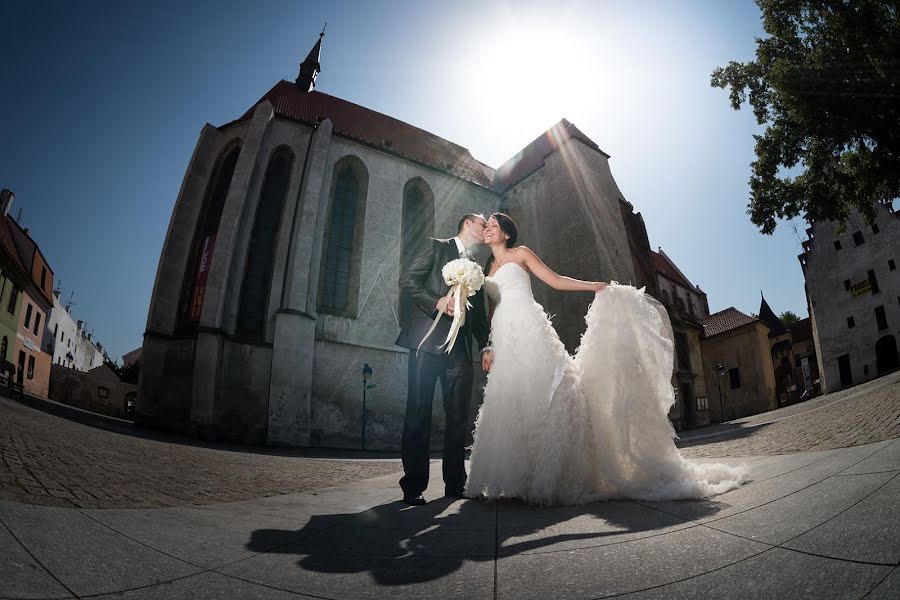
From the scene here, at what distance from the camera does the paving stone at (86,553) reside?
1.24m

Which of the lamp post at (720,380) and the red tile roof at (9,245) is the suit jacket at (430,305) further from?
the lamp post at (720,380)

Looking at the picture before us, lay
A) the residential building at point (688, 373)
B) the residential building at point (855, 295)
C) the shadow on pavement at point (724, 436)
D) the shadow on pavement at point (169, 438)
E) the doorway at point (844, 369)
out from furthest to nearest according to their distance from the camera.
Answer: the doorway at point (844, 369), the residential building at point (855, 295), the residential building at point (688, 373), the shadow on pavement at point (169, 438), the shadow on pavement at point (724, 436)

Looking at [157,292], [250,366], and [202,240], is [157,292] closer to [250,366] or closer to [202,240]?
[202,240]

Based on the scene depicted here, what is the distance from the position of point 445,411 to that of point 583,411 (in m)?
1.09

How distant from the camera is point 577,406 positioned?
9.96 ft

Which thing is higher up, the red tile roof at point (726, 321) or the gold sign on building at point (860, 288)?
the gold sign on building at point (860, 288)

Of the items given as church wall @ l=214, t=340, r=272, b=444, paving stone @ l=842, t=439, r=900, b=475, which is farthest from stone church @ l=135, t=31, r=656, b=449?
paving stone @ l=842, t=439, r=900, b=475

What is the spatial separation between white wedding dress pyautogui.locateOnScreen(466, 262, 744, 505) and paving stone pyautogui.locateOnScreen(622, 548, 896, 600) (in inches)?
55.7

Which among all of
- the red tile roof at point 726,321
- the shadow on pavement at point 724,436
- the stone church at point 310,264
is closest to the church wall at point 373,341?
the stone church at point 310,264

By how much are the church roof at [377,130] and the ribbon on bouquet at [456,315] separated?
16.6 m

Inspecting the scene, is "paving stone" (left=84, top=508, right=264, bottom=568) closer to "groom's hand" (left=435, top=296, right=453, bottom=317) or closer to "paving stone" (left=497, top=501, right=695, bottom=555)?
"paving stone" (left=497, top=501, right=695, bottom=555)

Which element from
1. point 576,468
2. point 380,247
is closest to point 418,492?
point 576,468

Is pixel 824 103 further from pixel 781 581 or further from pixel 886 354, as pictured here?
pixel 886 354

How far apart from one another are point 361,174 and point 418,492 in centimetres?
1702
